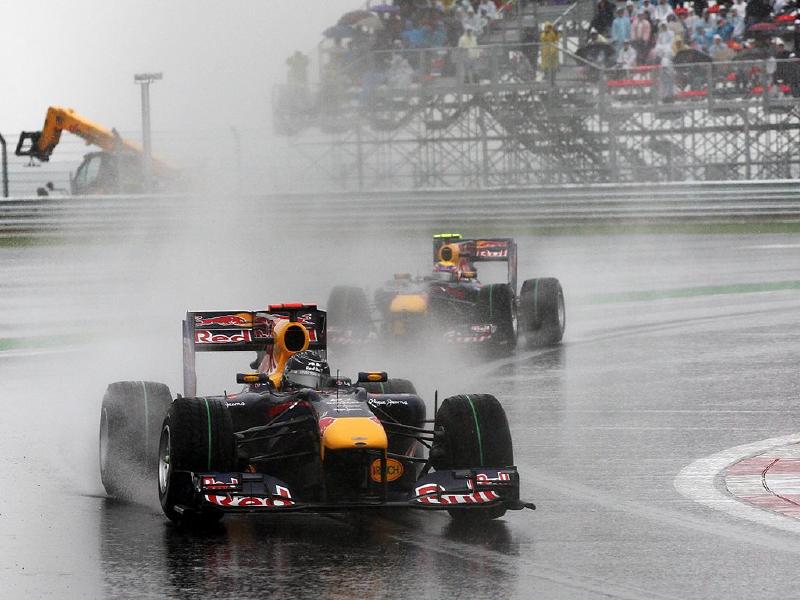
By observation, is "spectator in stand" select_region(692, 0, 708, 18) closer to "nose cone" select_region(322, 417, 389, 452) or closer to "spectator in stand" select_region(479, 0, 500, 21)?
"spectator in stand" select_region(479, 0, 500, 21)

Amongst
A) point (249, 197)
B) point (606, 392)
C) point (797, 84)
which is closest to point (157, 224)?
point (249, 197)

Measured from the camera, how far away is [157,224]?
28953 millimetres

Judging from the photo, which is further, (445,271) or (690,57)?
(690,57)

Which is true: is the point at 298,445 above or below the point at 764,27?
below

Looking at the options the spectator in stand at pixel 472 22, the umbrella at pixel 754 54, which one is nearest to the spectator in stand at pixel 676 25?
the umbrella at pixel 754 54

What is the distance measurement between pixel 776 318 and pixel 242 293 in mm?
7212

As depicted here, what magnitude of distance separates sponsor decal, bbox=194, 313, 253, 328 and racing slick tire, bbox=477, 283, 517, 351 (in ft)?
22.6

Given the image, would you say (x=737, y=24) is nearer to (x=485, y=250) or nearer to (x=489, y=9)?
(x=489, y=9)

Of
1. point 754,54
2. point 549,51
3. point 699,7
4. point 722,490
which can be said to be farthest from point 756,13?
point 722,490

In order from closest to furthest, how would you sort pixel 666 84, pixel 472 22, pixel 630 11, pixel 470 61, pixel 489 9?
pixel 666 84, pixel 470 61, pixel 630 11, pixel 472 22, pixel 489 9

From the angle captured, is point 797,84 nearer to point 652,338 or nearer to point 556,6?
point 556,6

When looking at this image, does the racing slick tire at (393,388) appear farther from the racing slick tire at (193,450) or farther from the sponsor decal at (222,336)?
the racing slick tire at (193,450)

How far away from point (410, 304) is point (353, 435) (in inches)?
331

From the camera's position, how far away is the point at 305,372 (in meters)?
8.85
